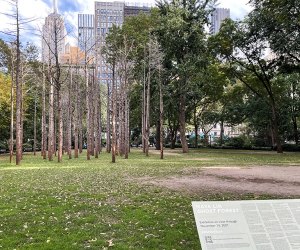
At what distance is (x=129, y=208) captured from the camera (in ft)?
29.4

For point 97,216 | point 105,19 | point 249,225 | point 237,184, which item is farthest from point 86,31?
point 249,225

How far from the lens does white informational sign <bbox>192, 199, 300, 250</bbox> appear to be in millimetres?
3918

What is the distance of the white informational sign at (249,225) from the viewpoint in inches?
154

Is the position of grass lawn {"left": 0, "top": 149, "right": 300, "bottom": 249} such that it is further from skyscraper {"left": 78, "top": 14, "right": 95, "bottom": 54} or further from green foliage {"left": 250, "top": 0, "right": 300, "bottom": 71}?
skyscraper {"left": 78, "top": 14, "right": 95, "bottom": 54}

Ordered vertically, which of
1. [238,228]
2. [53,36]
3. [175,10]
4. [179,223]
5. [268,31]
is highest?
[175,10]

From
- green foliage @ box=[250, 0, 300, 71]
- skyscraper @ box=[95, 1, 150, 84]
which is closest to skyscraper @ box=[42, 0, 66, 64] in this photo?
skyscraper @ box=[95, 1, 150, 84]

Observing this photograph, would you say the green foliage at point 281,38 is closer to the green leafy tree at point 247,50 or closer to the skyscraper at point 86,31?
the green leafy tree at point 247,50

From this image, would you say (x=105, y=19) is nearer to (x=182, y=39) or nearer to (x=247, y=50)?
(x=182, y=39)

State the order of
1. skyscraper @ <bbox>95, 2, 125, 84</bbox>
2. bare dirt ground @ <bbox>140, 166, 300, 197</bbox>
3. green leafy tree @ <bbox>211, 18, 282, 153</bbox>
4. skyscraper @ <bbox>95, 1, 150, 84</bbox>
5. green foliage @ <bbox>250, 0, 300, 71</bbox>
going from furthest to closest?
skyscraper @ <bbox>95, 2, 125, 84</bbox> < skyscraper @ <bbox>95, 1, 150, 84</bbox> < green leafy tree @ <bbox>211, 18, 282, 153</bbox> < green foliage @ <bbox>250, 0, 300, 71</bbox> < bare dirt ground @ <bbox>140, 166, 300, 197</bbox>

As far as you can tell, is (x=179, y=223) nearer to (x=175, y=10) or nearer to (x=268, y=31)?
(x=268, y=31)

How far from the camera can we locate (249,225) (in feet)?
13.4

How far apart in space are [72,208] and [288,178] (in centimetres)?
986

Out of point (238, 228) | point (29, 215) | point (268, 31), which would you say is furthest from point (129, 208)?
point (268, 31)

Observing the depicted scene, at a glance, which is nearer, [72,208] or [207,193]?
[72,208]
